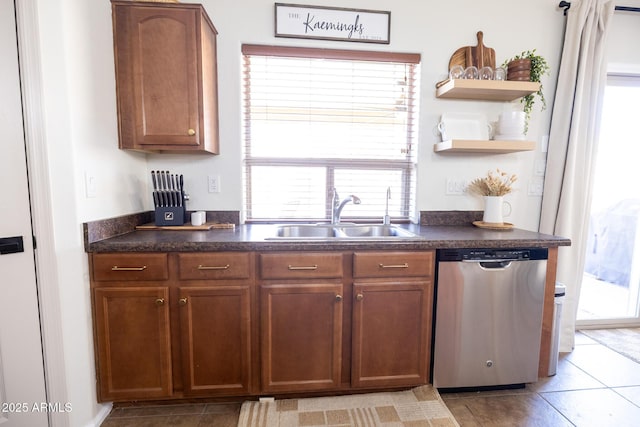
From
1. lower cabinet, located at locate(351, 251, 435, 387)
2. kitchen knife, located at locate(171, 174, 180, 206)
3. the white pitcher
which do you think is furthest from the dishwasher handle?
kitchen knife, located at locate(171, 174, 180, 206)

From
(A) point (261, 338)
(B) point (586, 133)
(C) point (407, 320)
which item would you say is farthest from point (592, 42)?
(A) point (261, 338)

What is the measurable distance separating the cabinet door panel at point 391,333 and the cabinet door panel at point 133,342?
3.30ft

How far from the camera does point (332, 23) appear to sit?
2.07 metres

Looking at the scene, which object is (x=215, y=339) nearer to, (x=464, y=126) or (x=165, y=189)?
(x=165, y=189)

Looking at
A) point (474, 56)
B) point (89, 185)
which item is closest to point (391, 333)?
point (89, 185)

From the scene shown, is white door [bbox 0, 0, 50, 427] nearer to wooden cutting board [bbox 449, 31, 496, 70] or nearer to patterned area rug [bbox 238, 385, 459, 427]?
patterned area rug [bbox 238, 385, 459, 427]

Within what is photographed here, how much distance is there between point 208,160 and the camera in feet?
6.91

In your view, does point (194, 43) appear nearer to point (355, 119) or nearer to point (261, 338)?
point (355, 119)

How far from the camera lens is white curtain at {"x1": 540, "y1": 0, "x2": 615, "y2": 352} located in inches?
84.1

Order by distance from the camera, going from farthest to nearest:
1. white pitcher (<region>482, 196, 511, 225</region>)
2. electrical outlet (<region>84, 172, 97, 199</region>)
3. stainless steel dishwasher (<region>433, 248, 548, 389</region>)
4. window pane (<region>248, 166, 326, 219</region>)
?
1. window pane (<region>248, 166, 326, 219</region>)
2. white pitcher (<region>482, 196, 511, 225</region>)
3. stainless steel dishwasher (<region>433, 248, 548, 389</region>)
4. electrical outlet (<region>84, 172, 97, 199</region>)

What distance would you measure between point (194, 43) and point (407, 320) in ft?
6.37

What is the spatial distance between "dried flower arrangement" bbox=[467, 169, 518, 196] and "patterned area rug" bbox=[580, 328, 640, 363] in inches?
59.6

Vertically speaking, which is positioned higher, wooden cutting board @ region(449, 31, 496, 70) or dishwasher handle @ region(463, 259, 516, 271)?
wooden cutting board @ region(449, 31, 496, 70)

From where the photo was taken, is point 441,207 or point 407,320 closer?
point 407,320
